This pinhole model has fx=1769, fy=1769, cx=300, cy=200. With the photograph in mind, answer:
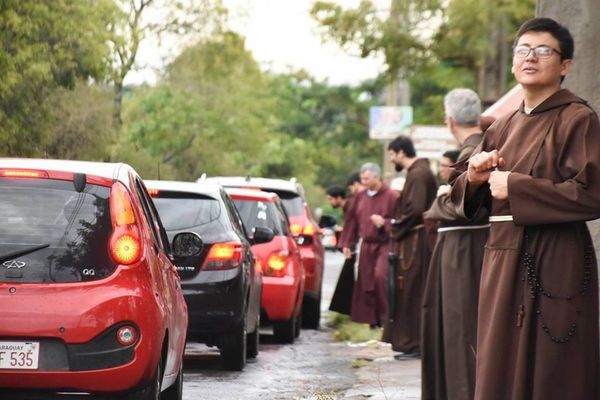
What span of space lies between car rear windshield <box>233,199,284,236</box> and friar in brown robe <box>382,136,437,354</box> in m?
1.59

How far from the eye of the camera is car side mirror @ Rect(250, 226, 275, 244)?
1627 centimetres

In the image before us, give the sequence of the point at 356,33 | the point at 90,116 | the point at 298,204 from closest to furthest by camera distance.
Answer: the point at 90,116 → the point at 298,204 → the point at 356,33

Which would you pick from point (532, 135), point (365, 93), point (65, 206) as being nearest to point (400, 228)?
point (65, 206)

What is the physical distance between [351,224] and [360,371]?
5921mm

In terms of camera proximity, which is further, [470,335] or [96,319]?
[470,335]

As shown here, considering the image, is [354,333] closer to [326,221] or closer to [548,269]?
[326,221]

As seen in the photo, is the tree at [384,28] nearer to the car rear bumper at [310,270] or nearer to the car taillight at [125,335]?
the car rear bumper at [310,270]

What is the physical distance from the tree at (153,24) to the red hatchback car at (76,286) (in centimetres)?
1173

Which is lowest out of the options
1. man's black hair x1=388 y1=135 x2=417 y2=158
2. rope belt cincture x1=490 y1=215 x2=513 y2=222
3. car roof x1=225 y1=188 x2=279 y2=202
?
car roof x1=225 y1=188 x2=279 y2=202

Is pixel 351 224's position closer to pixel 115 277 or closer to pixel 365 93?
pixel 115 277

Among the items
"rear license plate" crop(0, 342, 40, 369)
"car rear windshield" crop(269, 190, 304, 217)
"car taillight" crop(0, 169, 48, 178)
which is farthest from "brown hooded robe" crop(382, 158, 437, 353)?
"rear license plate" crop(0, 342, 40, 369)

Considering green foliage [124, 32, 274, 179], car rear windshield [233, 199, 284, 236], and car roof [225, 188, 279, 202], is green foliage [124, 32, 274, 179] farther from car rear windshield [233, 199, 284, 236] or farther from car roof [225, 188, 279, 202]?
car rear windshield [233, 199, 284, 236]

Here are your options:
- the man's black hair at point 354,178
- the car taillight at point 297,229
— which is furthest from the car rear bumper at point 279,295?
the man's black hair at point 354,178

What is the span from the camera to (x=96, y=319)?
856 cm
